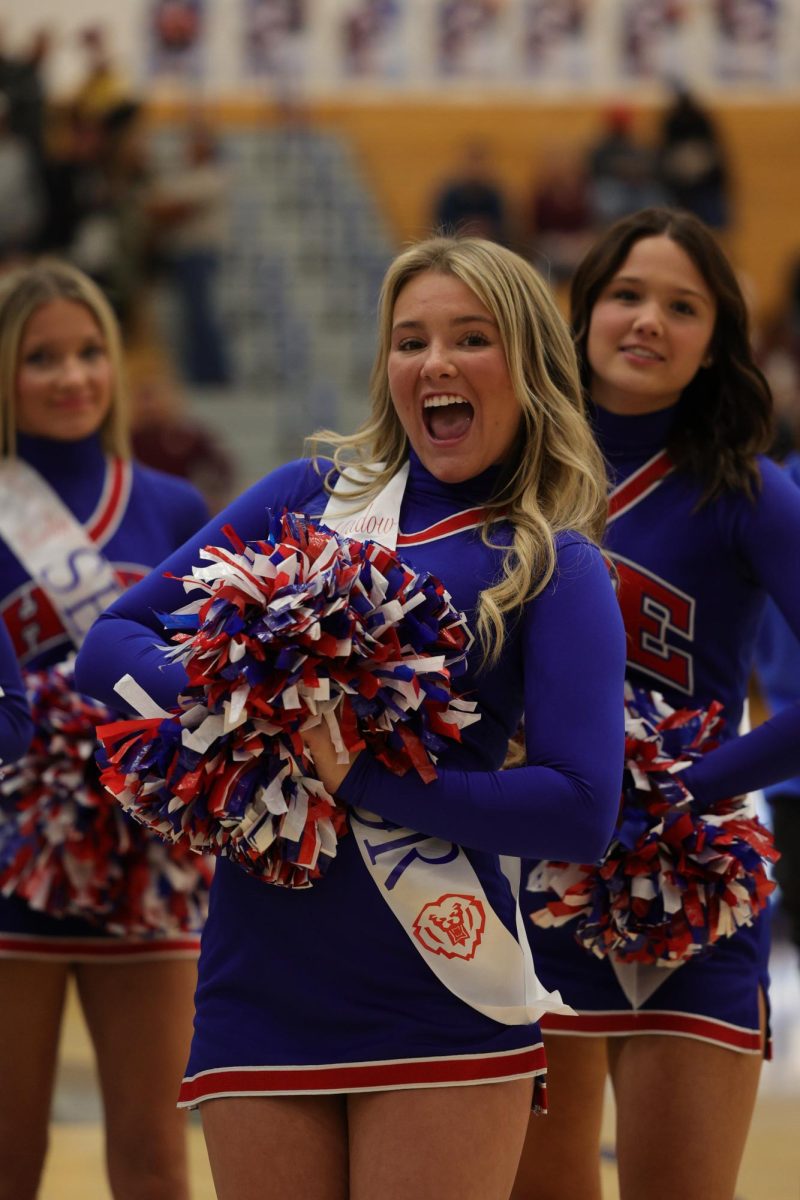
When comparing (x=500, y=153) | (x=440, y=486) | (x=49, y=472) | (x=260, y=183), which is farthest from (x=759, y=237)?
→ (x=440, y=486)

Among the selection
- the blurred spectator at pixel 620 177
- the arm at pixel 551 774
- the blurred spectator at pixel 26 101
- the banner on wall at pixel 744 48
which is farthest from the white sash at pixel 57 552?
the banner on wall at pixel 744 48

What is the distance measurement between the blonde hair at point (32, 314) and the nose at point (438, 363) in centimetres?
121

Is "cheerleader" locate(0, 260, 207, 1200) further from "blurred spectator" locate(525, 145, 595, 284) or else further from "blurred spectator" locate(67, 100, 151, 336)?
"blurred spectator" locate(525, 145, 595, 284)

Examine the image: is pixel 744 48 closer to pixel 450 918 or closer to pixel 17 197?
pixel 17 197

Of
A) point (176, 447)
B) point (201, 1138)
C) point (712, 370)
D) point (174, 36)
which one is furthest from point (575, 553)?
point (174, 36)

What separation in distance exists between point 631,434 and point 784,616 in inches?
15.1

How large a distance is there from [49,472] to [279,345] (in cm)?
791

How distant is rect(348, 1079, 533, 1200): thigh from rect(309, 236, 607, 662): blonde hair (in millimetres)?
467

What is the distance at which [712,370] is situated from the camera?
8.61 feet

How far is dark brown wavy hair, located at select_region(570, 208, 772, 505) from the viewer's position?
255 centimetres

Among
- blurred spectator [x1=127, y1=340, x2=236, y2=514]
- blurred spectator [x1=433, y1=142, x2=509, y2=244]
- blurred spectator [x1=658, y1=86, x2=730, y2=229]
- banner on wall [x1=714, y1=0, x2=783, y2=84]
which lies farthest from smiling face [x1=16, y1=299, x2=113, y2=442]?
banner on wall [x1=714, y1=0, x2=783, y2=84]

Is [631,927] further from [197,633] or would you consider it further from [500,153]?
[500,153]

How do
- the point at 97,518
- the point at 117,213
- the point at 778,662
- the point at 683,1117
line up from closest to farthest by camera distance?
the point at 683,1117 → the point at 97,518 → the point at 778,662 → the point at 117,213

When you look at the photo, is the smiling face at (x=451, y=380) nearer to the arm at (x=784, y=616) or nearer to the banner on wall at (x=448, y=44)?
the arm at (x=784, y=616)
